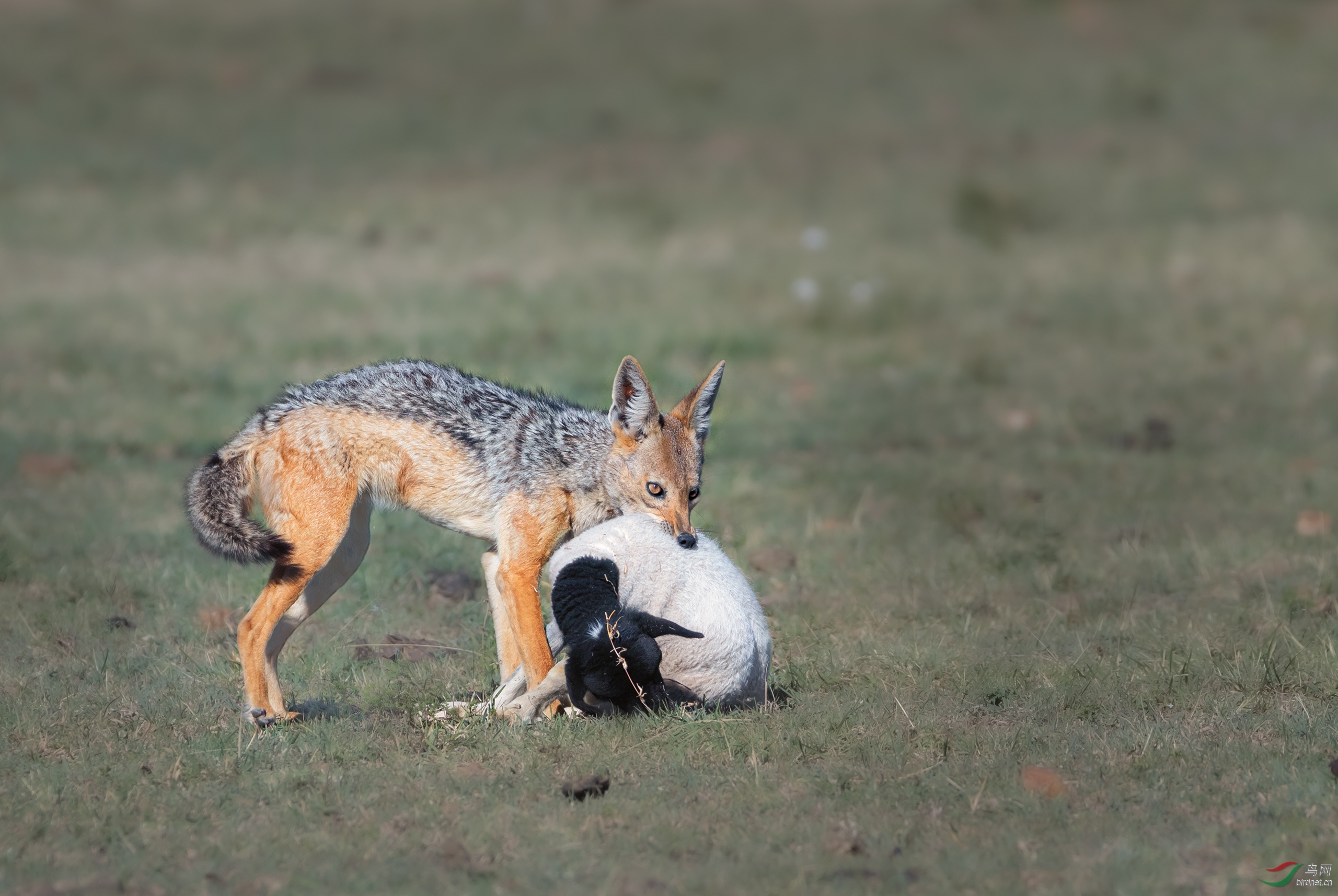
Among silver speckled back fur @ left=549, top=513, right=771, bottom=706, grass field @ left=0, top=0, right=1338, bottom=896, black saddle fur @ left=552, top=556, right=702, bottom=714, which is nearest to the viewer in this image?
grass field @ left=0, top=0, right=1338, bottom=896

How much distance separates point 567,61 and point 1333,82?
52.1 feet

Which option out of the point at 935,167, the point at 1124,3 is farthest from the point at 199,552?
the point at 1124,3

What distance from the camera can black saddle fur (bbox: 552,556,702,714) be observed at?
6.06 meters

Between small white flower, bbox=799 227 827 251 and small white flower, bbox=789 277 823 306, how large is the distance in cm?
188

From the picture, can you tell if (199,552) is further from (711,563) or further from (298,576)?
(711,563)

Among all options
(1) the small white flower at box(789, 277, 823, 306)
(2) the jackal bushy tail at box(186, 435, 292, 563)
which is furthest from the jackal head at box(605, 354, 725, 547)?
(1) the small white flower at box(789, 277, 823, 306)

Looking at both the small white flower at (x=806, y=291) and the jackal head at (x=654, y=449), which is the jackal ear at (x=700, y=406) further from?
the small white flower at (x=806, y=291)

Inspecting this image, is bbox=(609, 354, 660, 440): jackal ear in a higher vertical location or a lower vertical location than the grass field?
higher

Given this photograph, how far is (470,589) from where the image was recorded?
8.63m

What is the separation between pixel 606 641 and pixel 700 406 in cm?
166

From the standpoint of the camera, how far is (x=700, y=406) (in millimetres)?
7270

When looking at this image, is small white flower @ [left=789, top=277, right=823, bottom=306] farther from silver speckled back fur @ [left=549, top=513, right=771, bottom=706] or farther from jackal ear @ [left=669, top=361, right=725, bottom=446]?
silver speckled back fur @ [left=549, top=513, right=771, bottom=706]

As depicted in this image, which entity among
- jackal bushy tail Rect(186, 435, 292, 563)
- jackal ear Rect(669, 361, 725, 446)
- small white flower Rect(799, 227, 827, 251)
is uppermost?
jackal ear Rect(669, 361, 725, 446)

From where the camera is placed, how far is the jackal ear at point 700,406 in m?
7.16
